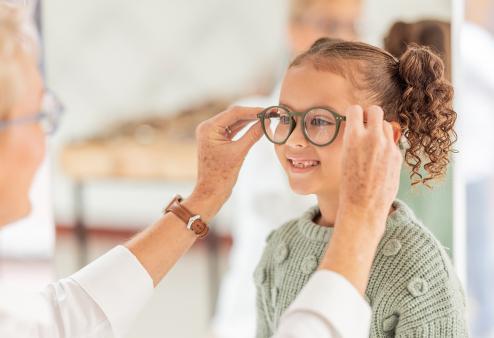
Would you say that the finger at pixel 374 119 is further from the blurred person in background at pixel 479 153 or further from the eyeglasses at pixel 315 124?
the blurred person in background at pixel 479 153

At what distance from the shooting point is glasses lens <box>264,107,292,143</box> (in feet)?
3.23

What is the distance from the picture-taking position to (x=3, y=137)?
0.84 metres

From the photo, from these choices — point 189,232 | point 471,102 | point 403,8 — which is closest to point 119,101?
point 471,102

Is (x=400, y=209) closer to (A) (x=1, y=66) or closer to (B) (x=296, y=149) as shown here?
(B) (x=296, y=149)

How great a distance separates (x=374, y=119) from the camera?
83 centimetres

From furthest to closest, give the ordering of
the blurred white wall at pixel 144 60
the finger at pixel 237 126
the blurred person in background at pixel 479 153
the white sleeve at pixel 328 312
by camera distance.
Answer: the blurred white wall at pixel 144 60, the blurred person in background at pixel 479 153, the finger at pixel 237 126, the white sleeve at pixel 328 312

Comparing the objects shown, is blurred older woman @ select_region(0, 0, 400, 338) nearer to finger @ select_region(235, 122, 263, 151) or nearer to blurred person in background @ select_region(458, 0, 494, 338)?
finger @ select_region(235, 122, 263, 151)

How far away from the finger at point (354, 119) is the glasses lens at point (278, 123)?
0.15 meters

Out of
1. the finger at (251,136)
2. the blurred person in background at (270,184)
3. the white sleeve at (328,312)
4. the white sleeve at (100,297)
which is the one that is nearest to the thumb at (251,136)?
the finger at (251,136)

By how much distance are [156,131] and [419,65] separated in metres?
2.64

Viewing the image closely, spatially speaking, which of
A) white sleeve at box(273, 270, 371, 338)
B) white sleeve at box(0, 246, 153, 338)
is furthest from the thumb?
white sleeve at box(273, 270, 371, 338)

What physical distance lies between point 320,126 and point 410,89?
136mm

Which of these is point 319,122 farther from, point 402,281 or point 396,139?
point 402,281

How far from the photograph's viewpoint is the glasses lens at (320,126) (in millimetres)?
945
